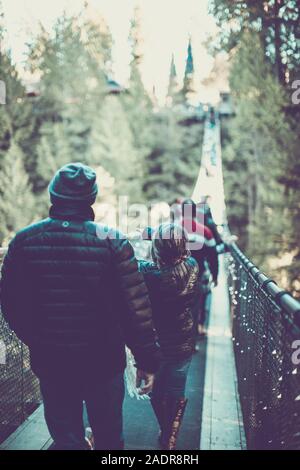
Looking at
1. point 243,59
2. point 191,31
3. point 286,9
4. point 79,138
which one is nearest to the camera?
point 286,9

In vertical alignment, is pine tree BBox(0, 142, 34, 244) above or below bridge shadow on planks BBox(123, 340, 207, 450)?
above

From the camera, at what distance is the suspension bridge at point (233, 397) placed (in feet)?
7.91

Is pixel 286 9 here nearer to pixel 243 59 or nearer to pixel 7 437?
pixel 7 437

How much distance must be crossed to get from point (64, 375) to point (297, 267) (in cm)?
1092

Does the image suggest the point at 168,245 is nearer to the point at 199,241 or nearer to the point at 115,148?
the point at 199,241

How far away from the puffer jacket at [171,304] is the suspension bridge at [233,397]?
510 millimetres

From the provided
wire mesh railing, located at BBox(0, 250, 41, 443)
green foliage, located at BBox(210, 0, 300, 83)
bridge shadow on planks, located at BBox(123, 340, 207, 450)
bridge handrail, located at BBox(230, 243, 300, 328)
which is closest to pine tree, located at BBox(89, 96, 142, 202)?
green foliage, located at BBox(210, 0, 300, 83)

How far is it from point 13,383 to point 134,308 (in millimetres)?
2043

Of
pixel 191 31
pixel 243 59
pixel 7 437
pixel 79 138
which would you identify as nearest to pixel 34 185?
pixel 79 138

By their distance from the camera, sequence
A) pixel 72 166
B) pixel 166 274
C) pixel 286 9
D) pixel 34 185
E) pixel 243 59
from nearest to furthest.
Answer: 1. pixel 72 166
2. pixel 166 274
3. pixel 286 9
4. pixel 243 59
5. pixel 34 185

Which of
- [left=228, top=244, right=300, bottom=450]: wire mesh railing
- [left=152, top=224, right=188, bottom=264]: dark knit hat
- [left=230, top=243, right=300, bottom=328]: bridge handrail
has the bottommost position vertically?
[left=228, top=244, right=300, bottom=450]: wire mesh railing

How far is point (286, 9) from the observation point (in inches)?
358

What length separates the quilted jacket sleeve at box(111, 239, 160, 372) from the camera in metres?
2.45

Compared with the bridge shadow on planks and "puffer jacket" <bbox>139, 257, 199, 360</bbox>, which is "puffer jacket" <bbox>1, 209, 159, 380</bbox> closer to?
"puffer jacket" <bbox>139, 257, 199, 360</bbox>
